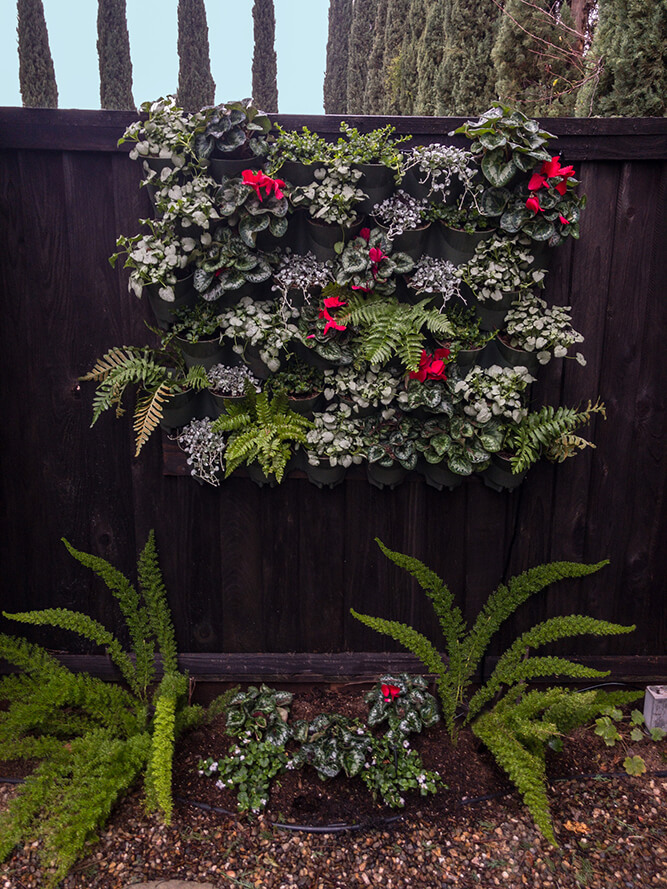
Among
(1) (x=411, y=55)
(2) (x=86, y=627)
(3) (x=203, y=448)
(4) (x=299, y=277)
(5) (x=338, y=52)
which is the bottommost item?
(2) (x=86, y=627)

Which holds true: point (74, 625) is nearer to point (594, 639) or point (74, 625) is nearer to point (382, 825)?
point (382, 825)

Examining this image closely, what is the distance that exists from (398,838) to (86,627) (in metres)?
1.18

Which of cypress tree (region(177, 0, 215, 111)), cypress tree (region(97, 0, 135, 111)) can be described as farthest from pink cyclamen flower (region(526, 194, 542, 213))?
cypress tree (region(177, 0, 215, 111))

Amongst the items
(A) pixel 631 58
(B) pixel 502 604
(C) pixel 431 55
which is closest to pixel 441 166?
(A) pixel 631 58

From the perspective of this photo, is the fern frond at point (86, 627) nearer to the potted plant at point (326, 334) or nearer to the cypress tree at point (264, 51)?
the potted plant at point (326, 334)

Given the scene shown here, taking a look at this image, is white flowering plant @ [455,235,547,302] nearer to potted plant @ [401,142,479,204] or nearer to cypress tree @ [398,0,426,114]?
potted plant @ [401,142,479,204]

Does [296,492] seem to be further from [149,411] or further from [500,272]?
[500,272]

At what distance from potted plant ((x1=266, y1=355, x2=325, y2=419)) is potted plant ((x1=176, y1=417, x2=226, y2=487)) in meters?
0.25

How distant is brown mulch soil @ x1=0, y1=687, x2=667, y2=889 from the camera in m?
1.61

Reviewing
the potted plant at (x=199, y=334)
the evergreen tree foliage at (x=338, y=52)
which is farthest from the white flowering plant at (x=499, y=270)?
the evergreen tree foliage at (x=338, y=52)

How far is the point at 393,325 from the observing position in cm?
187

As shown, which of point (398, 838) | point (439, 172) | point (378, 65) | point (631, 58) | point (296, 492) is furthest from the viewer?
point (378, 65)

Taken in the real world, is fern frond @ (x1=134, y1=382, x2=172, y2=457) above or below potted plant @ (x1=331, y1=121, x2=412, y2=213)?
→ below

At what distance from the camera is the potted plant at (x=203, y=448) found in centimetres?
204
